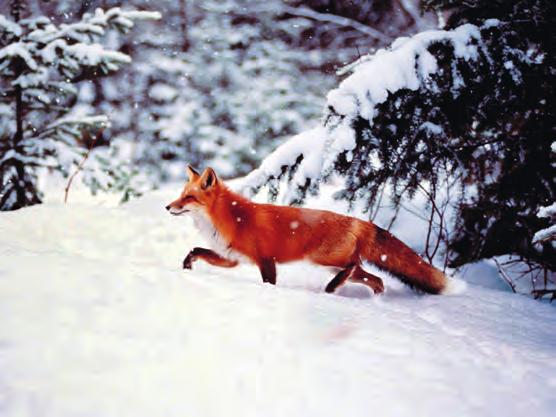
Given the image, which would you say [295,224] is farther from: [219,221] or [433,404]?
[433,404]

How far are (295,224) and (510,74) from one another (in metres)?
1.64

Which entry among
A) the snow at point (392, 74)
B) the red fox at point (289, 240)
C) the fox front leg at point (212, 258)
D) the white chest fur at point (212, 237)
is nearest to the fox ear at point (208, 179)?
the red fox at point (289, 240)

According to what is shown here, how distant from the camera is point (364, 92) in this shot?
2.87 meters

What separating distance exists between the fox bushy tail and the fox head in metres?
1.00

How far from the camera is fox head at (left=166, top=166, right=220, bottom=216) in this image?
10.1ft

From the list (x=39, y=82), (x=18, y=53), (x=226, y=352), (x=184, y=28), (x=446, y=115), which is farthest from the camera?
(x=184, y=28)

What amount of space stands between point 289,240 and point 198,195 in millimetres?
647

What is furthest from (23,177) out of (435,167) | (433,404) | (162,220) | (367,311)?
(433,404)

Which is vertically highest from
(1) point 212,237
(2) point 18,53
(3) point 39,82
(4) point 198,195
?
(2) point 18,53

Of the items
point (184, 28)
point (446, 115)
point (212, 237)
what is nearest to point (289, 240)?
point (212, 237)

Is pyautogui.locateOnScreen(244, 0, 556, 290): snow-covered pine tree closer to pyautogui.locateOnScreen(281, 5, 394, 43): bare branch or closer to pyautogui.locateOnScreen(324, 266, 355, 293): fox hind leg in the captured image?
pyautogui.locateOnScreen(324, 266, 355, 293): fox hind leg

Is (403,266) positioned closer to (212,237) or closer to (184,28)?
(212,237)

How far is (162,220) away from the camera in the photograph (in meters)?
4.90

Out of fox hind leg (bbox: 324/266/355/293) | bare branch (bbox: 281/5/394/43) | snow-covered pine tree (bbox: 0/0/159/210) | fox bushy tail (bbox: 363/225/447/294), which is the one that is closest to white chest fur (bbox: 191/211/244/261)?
fox hind leg (bbox: 324/266/355/293)
